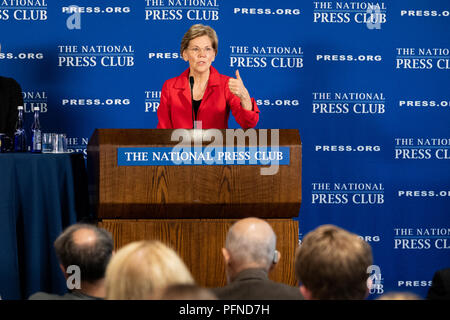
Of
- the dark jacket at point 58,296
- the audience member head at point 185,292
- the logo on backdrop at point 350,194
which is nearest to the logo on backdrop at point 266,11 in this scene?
the logo on backdrop at point 350,194

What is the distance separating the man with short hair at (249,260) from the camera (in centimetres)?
168

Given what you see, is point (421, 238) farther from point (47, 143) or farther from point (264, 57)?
point (47, 143)

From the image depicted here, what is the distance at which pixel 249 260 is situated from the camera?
5.98ft

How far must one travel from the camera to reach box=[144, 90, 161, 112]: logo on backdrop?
4.44 m

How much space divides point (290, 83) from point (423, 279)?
2.04 meters

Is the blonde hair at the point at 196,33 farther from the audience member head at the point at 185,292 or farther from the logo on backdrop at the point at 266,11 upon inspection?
the audience member head at the point at 185,292

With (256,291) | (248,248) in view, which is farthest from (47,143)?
(256,291)

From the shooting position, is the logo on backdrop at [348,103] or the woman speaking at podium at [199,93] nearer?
the woman speaking at podium at [199,93]

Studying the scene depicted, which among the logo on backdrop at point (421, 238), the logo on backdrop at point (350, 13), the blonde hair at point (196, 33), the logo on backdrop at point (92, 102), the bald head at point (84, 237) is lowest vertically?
the logo on backdrop at point (421, 238)

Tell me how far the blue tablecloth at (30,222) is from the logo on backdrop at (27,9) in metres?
2.04

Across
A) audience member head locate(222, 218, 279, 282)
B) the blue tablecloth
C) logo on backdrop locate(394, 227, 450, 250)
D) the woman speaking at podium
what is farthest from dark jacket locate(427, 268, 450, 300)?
logo on backdrop locate(394, 227, 450, 250)

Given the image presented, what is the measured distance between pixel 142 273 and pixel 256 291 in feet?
1.69

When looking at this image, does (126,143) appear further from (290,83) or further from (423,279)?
(423,279)
